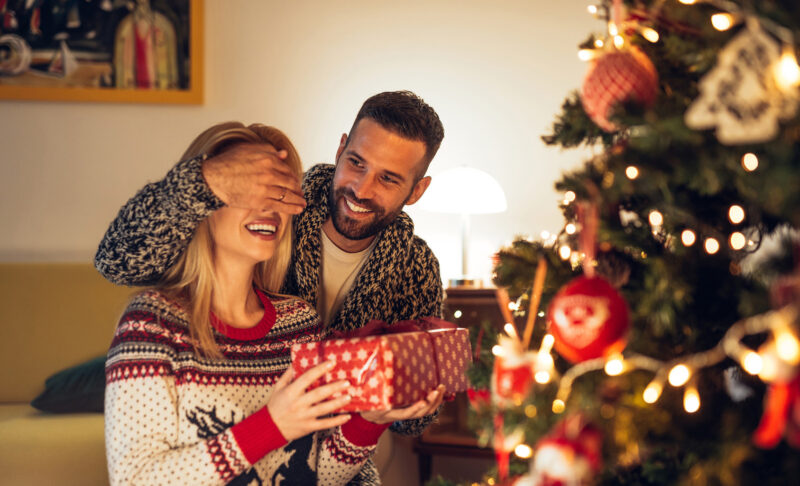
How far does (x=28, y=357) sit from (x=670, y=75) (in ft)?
8.48

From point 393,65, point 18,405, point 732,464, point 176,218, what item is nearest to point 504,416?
point 732,464

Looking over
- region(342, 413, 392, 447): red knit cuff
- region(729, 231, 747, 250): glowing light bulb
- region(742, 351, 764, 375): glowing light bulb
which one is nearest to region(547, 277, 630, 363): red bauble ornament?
region(742, 351, 764, 375): glowing light bulb

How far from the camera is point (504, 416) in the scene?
84 cm

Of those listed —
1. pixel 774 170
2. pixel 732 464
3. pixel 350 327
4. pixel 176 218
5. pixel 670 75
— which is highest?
pixel 670 75

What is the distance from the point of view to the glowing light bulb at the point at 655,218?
0.96 m

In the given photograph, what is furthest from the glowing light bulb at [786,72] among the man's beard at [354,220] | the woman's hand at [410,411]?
the man's beard at [354,220]

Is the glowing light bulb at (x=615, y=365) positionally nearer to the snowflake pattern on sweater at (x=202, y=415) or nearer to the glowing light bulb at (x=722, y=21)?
the glowing light bulb at (x=722, y=21)

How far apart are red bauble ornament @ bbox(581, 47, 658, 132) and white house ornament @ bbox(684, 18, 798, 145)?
0.13 metres

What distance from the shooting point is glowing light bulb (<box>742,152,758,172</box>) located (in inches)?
30.3

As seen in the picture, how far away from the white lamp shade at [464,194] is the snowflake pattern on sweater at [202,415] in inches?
57.6

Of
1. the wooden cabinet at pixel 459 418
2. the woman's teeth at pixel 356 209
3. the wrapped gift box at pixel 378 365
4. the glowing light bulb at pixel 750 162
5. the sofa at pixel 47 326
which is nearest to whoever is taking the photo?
the glowing light bulb at pixel 750 162

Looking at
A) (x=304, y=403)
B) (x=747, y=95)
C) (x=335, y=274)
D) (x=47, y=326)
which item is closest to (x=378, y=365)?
(x=304, y=403)

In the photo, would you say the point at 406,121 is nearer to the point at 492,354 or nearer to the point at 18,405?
the point at 492,354

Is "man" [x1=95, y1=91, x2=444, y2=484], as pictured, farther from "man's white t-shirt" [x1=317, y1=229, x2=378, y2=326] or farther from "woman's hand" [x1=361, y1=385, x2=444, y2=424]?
"woman's hand" [x1=361, y1=385, x2=444, y2=424]
